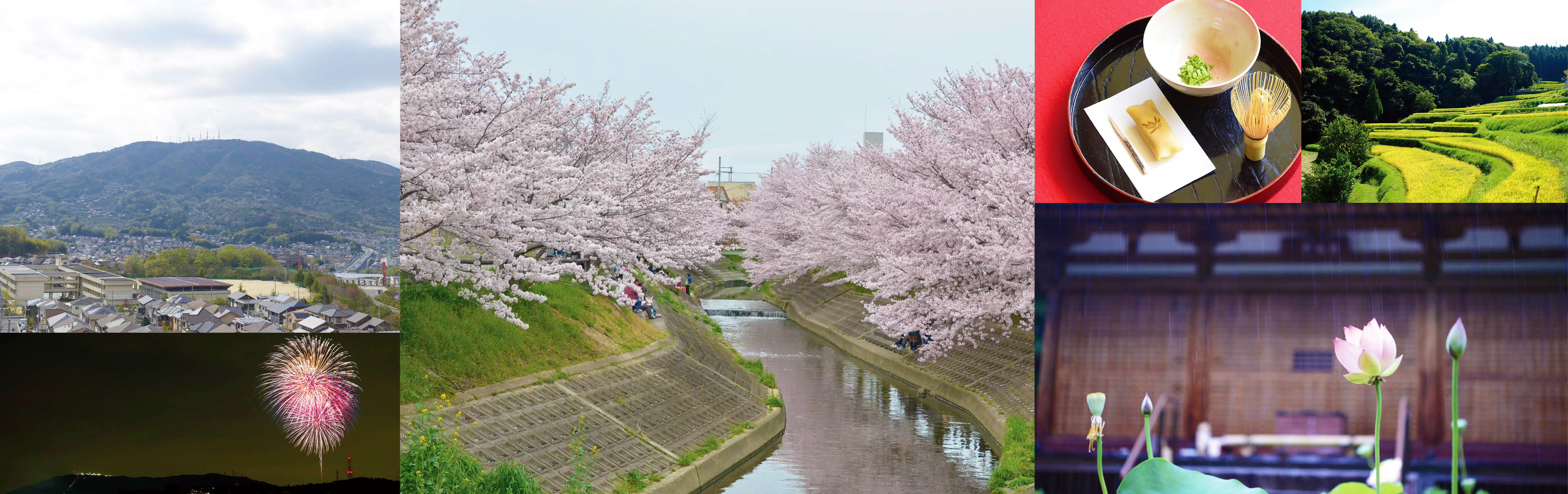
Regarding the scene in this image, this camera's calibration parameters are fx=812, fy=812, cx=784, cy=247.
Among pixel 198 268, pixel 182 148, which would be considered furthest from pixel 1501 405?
pixel 182 148

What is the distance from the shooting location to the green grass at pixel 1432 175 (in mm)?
3232

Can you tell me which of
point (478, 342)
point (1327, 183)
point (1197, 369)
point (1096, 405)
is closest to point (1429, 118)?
point (1327, 183)

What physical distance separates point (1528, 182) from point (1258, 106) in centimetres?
127

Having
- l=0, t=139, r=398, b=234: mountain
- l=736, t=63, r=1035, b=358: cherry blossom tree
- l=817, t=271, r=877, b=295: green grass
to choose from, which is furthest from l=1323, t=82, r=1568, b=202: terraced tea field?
l=817, t=271, r=877, b=295: green grass

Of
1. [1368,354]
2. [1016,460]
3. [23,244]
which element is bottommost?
[1016,460]

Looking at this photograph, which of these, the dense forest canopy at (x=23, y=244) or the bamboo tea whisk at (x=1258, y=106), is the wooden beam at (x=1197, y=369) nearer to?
the bamboo tea whisk at (x=1258, y=106)

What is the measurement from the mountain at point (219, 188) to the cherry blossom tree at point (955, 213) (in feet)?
16.2

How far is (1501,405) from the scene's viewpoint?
10.2 ft

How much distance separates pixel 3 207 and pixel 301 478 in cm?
382

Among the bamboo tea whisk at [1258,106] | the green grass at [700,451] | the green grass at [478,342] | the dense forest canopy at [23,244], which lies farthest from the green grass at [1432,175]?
the dense forest canopy at [23,244]

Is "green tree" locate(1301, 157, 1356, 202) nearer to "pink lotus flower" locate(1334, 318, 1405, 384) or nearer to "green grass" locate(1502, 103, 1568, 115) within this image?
"pink lotus flower" locate(1334, 318, 1405, 384)

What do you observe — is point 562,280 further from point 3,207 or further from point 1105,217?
point 1105,217

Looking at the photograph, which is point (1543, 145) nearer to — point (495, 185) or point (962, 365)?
point (495, 185)

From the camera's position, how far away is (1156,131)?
306 centimetres
